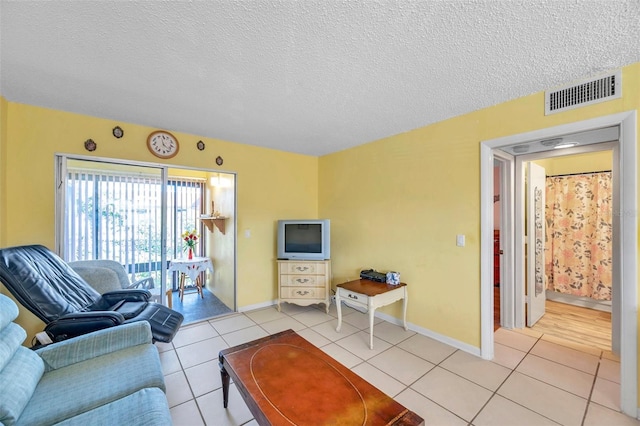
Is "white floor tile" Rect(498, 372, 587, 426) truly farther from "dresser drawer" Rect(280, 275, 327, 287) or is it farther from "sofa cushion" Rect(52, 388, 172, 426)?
"sofa cushion" Rect(52, 388, 172, 426)

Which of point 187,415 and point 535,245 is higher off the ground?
point 535,245

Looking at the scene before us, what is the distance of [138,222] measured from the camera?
3100 mm

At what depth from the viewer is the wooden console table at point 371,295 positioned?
2596 mm

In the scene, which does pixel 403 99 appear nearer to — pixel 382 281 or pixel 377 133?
→ pixel 377 133

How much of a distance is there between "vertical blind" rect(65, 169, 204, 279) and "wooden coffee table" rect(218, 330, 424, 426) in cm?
216

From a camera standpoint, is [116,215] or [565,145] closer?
[565,145]

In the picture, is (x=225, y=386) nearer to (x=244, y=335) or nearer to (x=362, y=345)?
(x=244, y=335)

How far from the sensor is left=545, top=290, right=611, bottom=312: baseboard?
349cm

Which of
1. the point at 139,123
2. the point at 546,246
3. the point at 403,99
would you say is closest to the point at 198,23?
the point at 403,99

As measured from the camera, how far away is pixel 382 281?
3016 millimetres

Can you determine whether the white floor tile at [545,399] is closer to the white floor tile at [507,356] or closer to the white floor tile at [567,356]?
the white floor tile at [507,356]

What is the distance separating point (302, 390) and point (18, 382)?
4.61 feet

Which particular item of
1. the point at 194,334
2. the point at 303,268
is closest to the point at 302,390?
the point at 194,334

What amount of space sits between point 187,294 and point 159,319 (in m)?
2.42
